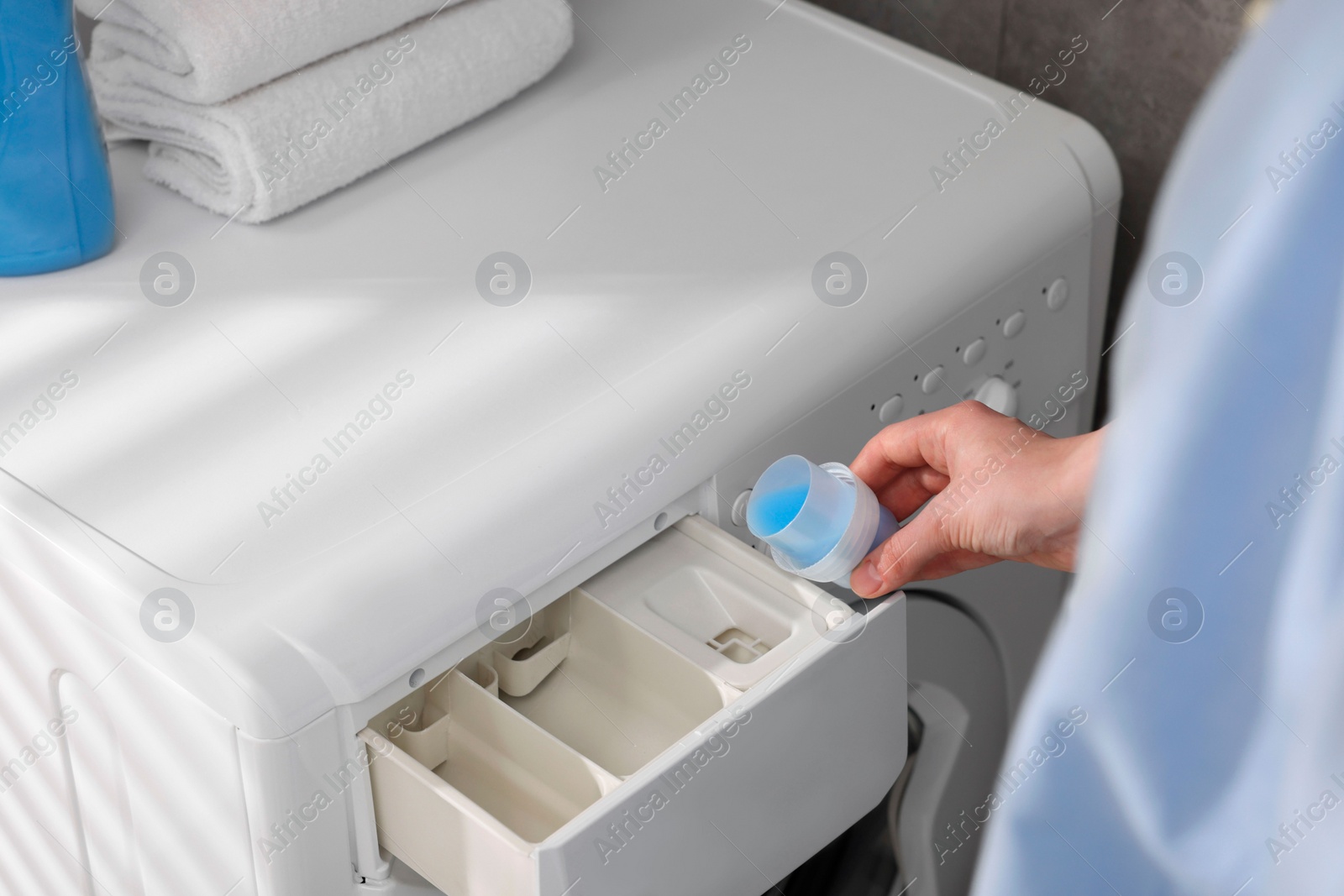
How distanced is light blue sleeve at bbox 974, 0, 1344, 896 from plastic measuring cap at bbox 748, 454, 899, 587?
258 millimetres

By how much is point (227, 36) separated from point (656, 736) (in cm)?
43

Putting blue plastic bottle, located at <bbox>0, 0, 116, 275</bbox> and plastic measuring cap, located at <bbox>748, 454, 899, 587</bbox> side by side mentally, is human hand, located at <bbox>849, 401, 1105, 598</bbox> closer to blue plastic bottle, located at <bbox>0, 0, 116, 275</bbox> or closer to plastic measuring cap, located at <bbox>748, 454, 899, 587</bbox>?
plastic measuring cap, located at <bbox>748, 454, 899, 587</bbox>

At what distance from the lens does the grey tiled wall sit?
99cm

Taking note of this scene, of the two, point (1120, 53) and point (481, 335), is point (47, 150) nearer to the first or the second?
point (481, 335)

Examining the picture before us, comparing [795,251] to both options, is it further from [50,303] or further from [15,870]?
[15,870]

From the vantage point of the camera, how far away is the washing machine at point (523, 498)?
0.58m

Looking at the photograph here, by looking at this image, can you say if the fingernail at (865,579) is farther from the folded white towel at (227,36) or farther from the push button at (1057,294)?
the folded white towel at (227,36)

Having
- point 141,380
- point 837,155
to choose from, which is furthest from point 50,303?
point 837,155

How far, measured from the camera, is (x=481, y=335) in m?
0.71

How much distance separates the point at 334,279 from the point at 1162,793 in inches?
20.2

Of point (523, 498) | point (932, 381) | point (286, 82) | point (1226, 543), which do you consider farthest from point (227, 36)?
point (1226, 543)

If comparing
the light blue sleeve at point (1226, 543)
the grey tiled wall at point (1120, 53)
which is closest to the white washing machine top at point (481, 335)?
the grey tiled wall at point (1120, 53)

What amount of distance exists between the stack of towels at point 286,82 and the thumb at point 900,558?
0.38 metres

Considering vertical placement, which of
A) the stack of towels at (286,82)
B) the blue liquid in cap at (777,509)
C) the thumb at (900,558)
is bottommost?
the thumb at (900,558)
